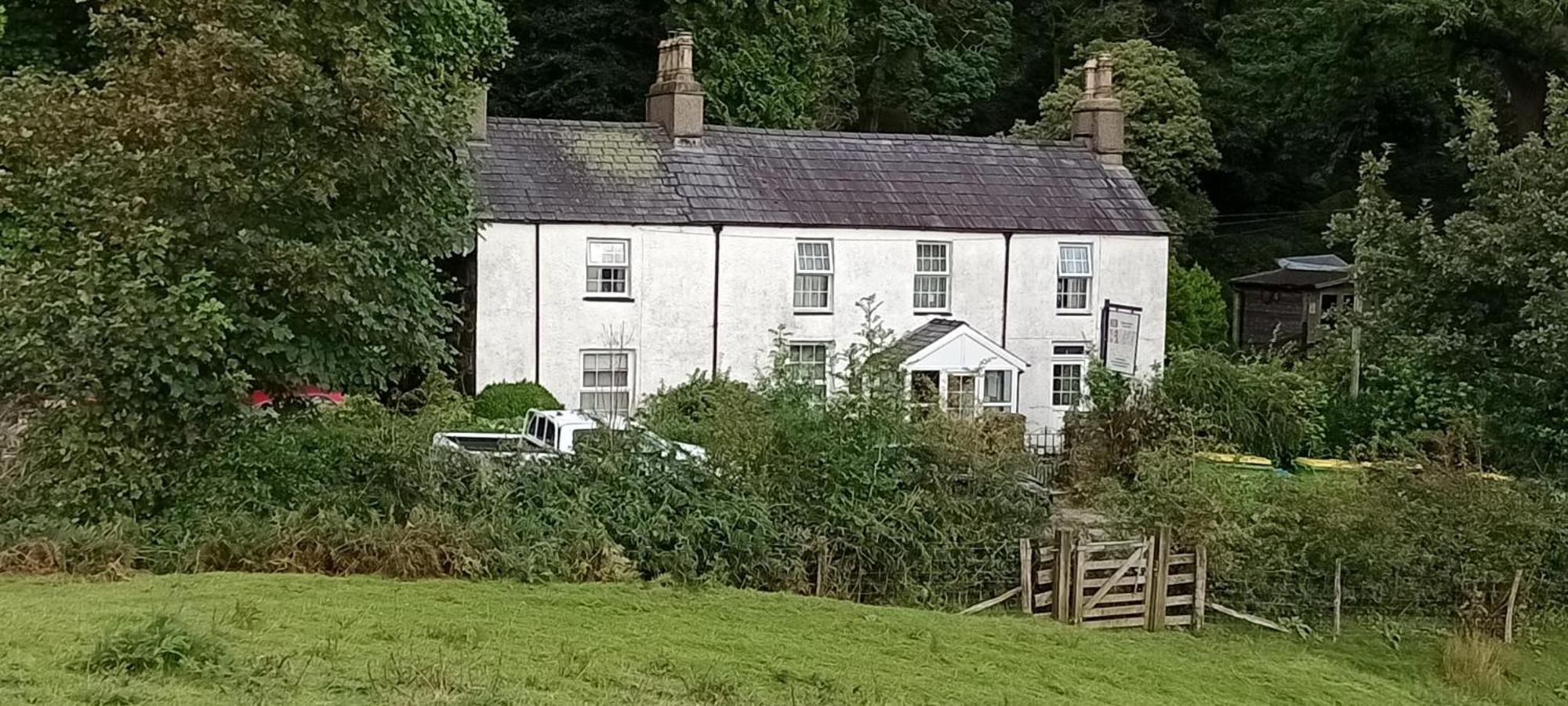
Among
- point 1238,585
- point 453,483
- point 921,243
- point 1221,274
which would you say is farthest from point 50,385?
point 1221,274

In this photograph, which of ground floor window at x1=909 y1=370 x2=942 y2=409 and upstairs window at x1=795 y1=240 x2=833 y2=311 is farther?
upstairs window at x1=795 y1=240 x2=833 y2=311

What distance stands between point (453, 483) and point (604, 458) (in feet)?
5.43

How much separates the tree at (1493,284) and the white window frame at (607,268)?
46.6ft

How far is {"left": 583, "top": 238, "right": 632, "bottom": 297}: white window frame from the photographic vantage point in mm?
29953

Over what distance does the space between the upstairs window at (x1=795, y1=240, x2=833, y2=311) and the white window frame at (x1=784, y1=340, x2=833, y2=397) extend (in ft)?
2.34

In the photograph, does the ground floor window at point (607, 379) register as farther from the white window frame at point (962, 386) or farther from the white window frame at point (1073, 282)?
the white window frame at point (1073, 282)

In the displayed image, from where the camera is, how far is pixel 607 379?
30359mm

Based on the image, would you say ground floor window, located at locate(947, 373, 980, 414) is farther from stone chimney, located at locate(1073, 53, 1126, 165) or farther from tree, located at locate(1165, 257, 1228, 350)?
tree, located at locate(1165, 257, 1228, 350)

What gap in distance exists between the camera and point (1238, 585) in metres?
18.2

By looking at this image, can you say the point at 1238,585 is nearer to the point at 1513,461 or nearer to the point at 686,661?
the point at 1513,461

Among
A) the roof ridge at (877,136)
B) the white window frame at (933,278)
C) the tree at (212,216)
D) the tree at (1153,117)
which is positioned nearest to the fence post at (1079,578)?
the tree at (212,216)

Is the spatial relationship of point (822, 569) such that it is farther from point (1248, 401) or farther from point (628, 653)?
point (1248, 401)

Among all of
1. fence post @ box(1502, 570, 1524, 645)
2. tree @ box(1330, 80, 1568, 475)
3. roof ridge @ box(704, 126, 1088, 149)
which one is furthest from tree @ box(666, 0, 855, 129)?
fence post @ box(1502, 570, 1524, 645)

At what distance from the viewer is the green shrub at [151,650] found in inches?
403
